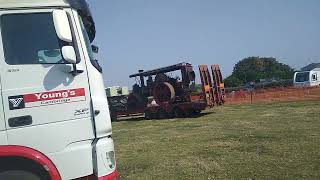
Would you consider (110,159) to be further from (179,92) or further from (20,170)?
(179,92)

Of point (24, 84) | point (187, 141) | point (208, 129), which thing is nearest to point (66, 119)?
point (24, 84)

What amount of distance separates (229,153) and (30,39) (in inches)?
248

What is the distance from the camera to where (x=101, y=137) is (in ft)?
20.0

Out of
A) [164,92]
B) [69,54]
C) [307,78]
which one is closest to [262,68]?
[307,78]

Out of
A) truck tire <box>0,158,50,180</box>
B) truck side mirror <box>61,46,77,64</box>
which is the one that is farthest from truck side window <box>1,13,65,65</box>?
truck tire <box>0,158,50,180</box>

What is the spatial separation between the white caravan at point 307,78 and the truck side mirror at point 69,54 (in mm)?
41917

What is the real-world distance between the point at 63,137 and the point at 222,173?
3.98 meters

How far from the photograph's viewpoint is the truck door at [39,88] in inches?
224

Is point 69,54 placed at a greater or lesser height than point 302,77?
lesser

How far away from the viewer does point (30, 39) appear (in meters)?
5.88

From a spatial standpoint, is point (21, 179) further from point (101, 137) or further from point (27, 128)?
point (101, 137)

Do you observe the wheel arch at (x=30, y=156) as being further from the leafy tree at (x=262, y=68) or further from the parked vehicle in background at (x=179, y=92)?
the leafy tree at (x=262, y=68)

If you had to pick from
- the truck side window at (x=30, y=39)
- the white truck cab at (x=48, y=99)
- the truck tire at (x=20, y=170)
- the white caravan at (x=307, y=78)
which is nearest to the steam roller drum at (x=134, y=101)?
the white truck cab at (x=48, y=99)

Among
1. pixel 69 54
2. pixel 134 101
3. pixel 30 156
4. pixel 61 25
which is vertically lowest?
pixel 30 156
